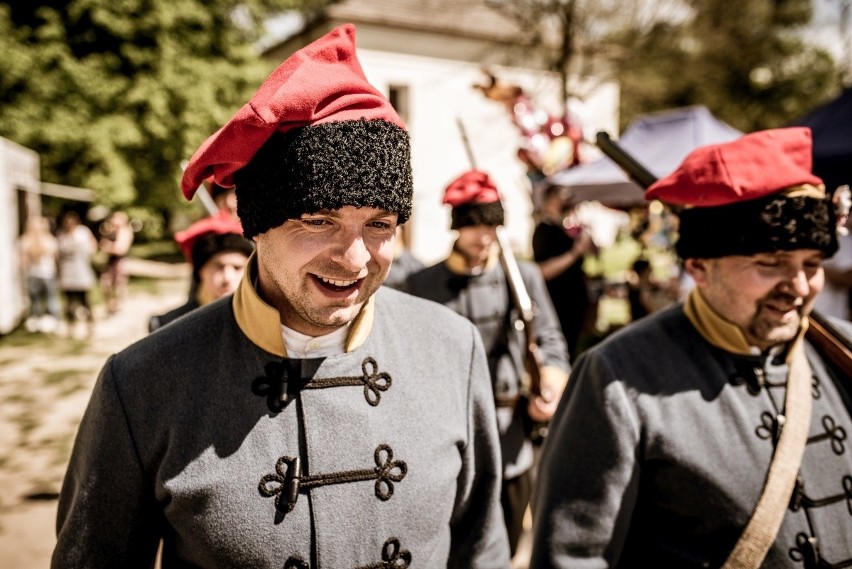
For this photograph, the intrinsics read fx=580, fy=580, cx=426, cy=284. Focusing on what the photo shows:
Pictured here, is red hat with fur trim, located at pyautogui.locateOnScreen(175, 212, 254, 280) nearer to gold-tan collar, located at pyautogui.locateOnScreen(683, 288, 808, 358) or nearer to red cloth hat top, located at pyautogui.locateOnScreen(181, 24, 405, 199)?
red cloth hat top, located at pyautogui.locateOnScreen(181, 24, 405, 199)

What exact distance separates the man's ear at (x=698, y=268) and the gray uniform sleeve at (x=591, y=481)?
1.58 ft

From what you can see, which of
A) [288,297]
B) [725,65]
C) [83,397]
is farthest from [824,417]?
[725,65]

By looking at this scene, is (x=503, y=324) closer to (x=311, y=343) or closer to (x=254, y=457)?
(x=311, y=343)

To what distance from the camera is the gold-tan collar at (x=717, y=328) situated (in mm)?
1997

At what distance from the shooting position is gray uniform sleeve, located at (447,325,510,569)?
1821 mm

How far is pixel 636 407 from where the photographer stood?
1.93 m

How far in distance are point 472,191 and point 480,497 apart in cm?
235

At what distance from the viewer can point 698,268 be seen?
212cm

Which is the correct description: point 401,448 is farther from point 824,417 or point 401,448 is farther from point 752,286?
point 824,417

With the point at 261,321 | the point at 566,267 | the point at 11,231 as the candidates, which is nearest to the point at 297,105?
the point at 261,321

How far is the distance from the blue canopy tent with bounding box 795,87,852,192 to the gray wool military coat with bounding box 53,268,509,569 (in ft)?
14.8

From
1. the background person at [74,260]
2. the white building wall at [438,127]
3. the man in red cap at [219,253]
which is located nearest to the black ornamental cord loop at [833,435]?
the man in red cap at [219,253]

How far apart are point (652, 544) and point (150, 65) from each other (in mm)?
19459

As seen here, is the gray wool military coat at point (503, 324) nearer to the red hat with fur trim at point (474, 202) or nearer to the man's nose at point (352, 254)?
the red hat with fur trim at point (474, 202)
